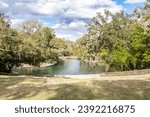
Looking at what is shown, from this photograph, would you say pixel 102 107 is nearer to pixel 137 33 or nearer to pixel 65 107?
pixel 65 107

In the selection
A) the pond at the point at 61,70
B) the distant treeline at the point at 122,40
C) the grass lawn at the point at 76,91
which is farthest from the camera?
the pond at the point at 61,70

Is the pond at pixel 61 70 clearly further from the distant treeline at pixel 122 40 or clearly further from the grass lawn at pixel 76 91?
the grass lawn at pixel 76 91

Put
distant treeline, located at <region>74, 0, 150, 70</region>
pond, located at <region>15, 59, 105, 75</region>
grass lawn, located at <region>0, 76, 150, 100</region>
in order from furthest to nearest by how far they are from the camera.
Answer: pond, located at <region>15, 59, 105, 75</region>, distant treeline, located at <region>74, 0, 150, 70</region>, grass lawn, located at <region>0, 76, 150, 100</region>

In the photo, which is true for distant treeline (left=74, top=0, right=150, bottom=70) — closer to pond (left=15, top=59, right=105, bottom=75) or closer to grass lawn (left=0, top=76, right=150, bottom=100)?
pond (left=15, top=59, right=105, bottom=75)

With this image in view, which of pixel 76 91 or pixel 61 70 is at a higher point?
pixel 76 91

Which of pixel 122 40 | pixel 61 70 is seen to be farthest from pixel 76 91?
pixel 61 70

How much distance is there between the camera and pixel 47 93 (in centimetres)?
994

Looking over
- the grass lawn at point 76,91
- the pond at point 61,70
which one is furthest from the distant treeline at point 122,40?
the grass lawn at point 76,91

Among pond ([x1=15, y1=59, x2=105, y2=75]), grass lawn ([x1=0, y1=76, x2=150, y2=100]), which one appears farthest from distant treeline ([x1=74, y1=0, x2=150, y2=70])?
grass lawn ([x1=0, y1=76, x2=150, y2=100])

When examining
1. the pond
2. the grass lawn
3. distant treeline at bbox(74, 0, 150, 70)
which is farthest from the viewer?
the pond

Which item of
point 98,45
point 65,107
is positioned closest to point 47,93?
point 65,107

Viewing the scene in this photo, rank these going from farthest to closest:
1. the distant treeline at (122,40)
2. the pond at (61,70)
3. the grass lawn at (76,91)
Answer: the pond at (61,70) < the distant treeline at (122,40) < the grass lawn at (76,91)

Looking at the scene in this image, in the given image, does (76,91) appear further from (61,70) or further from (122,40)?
(61,70)

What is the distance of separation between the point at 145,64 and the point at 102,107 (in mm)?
40027
